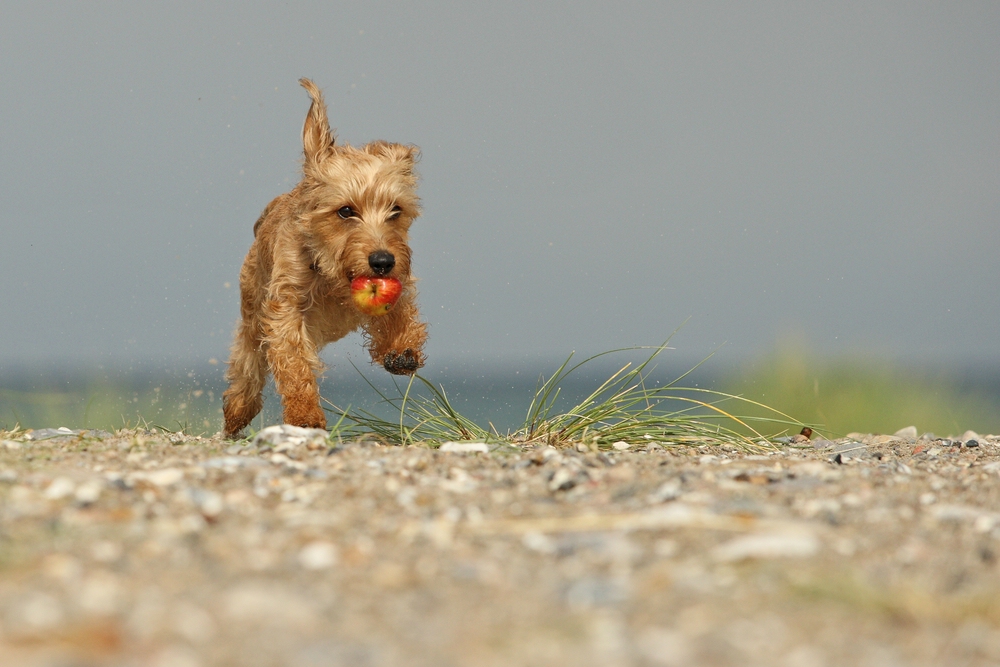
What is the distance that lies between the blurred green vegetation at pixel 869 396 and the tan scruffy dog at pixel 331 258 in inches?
196

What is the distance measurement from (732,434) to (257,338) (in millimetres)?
3778

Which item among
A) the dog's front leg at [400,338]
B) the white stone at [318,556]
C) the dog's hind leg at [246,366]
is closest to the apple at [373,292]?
the dog's front leg at [400,338]

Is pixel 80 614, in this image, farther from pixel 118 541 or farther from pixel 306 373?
pixel 306 373

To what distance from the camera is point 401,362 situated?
19.9 ft

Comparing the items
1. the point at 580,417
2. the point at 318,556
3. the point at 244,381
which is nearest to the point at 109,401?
the point at 244,381

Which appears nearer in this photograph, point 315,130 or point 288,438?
point 288,438

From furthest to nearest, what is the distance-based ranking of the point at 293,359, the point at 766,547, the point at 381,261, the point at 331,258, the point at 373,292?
the point at 293,359 < the point at 331,258 < the point at 373,292 < the point at 381,261 < the point at 766,547

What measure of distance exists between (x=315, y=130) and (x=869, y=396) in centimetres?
687

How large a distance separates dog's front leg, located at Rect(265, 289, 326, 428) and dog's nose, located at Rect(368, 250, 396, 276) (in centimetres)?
84

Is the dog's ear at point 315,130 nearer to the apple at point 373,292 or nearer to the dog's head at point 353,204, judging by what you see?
the dog's head at point 353,204

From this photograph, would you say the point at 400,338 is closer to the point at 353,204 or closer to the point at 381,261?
the point at 381,261

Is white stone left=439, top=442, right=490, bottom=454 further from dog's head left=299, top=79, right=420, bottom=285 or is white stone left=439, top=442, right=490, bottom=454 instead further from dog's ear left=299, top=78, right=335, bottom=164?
dog's ear left=299, top=78, right=335, bottom=164

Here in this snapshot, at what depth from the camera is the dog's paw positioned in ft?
19.9

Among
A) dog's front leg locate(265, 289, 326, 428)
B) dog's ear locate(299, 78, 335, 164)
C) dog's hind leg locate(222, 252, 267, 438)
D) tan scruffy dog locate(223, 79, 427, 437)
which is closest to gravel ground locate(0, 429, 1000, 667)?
dog's front leg locate(265, 289, 326, 428)
